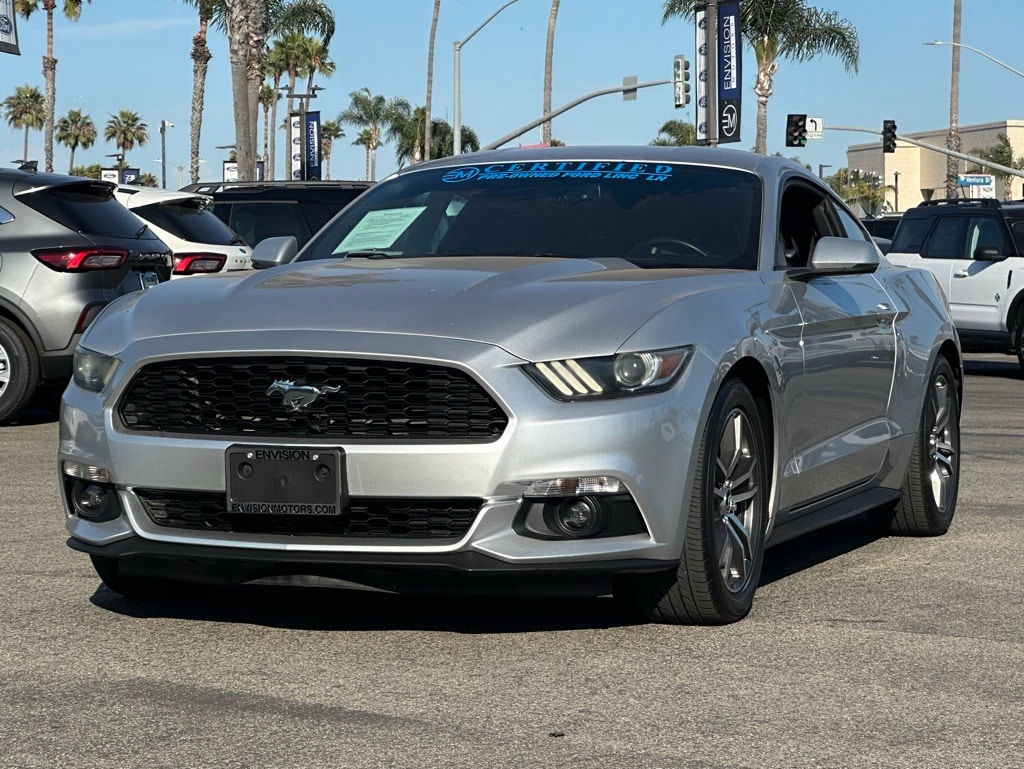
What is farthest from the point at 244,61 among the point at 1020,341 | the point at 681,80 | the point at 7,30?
the point at 1020,341

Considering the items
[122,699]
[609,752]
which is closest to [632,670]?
[609,752]

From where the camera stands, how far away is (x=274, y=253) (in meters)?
6.78

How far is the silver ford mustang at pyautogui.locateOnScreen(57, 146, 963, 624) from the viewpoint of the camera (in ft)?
16.6

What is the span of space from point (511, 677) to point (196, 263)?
10.3 metres

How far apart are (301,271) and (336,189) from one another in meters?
11.8

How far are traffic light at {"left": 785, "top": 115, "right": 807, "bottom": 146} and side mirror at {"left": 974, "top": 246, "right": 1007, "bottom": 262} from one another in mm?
37895

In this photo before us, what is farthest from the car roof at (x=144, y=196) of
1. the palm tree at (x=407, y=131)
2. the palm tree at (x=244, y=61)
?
the palm tree at (x=407, y=131)

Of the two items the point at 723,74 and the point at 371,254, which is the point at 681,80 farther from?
the point at 371,254

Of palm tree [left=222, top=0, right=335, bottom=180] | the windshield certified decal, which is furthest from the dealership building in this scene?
the windshield certified decal

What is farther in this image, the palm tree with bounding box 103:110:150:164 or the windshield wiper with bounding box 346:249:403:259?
the palm tree with bounding box 103:110:150:164

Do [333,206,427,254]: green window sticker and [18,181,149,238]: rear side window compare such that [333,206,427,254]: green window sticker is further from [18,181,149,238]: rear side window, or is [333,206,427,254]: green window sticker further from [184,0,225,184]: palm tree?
[184,0,225,184]: palm tree

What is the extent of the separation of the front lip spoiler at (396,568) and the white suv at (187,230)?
31.1ft

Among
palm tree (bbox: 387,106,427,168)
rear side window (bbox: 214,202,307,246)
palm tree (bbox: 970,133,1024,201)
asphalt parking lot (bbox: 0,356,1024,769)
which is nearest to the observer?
asphalt parking lot (bbox: 0,356,1024,769)

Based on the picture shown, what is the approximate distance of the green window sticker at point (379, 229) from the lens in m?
6.84
